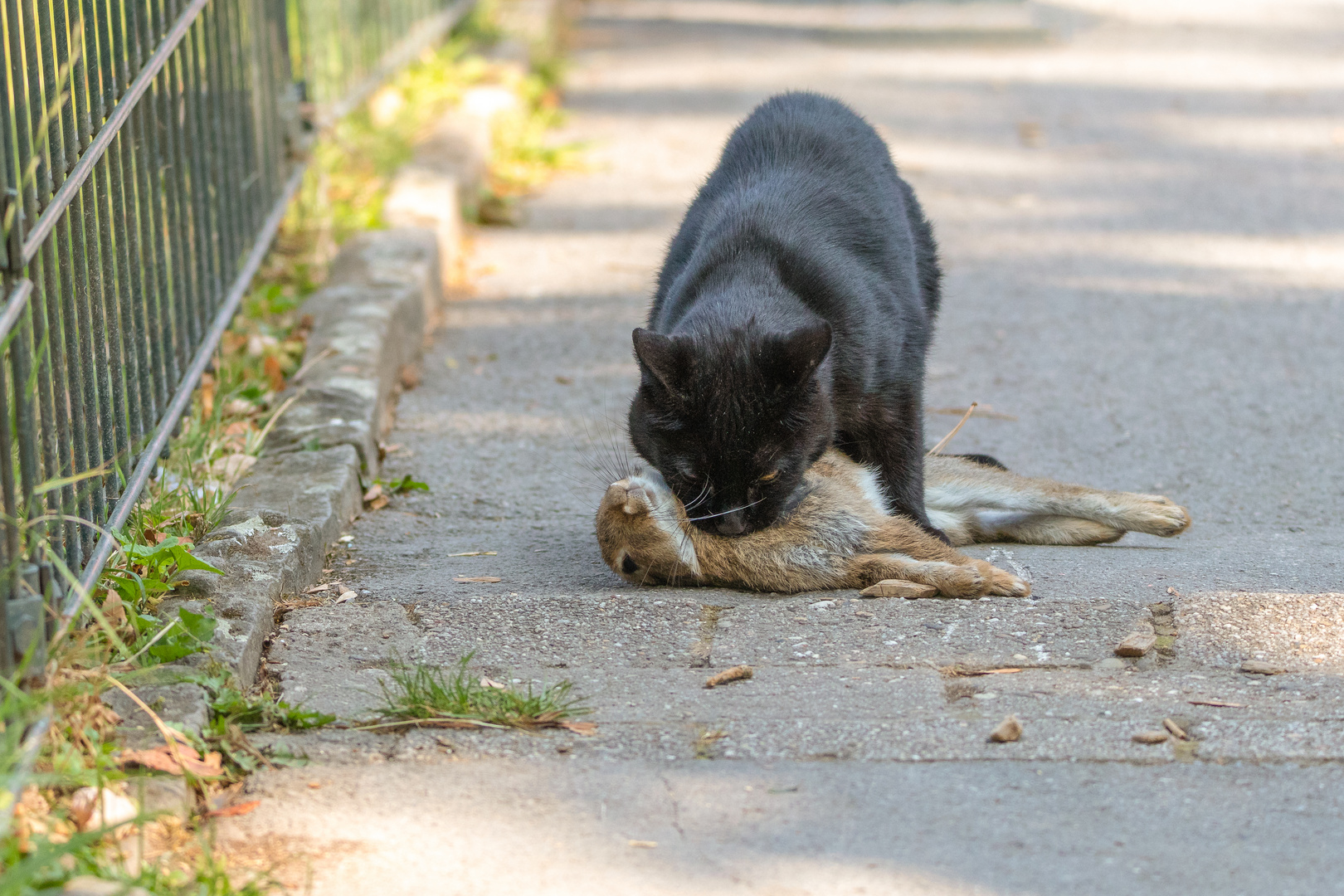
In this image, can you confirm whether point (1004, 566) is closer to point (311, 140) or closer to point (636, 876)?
point (636, 876)

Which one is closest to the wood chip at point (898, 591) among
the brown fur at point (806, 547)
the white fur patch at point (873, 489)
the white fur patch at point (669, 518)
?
the brown fur at point (806, 547)

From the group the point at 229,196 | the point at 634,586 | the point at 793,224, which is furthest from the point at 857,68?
the point at 634,586

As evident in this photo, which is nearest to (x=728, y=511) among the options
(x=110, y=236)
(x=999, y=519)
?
(x=999, y=519)

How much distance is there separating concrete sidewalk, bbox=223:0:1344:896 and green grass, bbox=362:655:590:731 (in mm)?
55

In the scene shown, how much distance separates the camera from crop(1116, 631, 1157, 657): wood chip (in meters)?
Result: 3.10

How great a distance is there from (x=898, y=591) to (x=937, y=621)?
20 cm

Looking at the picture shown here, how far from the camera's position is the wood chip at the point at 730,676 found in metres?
3.06

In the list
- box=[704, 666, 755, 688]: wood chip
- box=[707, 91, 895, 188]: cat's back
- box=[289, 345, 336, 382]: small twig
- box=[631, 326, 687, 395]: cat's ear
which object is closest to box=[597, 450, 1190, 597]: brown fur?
box=[631, 326, 687, 395]: cat's ear

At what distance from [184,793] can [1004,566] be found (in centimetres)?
225

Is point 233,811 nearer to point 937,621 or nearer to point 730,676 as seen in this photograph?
point 730,676

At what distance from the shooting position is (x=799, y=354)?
10.8ft

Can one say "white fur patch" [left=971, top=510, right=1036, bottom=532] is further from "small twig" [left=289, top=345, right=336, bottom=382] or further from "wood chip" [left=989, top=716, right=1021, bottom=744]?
"small twig" [left=289, top=345, right=336, bottom=382]

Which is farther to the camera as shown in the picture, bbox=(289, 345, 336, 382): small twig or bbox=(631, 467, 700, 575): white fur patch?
bbox=(289, 345, 336, 382): small twig

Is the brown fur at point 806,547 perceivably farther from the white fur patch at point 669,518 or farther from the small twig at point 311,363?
the small twig at point 311,363
